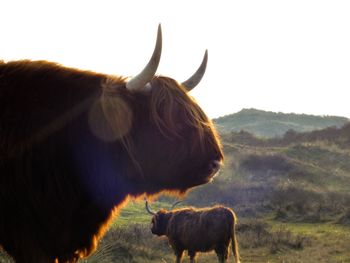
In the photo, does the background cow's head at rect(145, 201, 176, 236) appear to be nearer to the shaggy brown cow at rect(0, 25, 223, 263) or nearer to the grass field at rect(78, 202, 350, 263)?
the grass field at rect(78, 202, 350, 263)

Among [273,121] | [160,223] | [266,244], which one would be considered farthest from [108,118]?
[273,121]

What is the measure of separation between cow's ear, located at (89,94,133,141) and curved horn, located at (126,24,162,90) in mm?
124

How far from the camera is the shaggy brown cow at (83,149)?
9.74ft

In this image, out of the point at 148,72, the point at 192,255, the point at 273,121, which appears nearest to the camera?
the point at 148,72

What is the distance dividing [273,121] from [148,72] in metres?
54.2

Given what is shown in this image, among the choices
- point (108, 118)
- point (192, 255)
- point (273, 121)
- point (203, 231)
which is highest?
point (108, 118)

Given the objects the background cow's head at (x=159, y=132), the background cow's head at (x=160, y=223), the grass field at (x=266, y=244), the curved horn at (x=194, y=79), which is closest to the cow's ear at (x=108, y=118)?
the background cow's head at (x=159, y=132)

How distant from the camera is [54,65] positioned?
3.38 m

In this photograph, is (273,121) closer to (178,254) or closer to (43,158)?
(178,254)

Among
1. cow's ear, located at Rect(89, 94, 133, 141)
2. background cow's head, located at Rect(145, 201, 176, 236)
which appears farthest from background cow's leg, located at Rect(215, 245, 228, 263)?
cow's ear, located at Rect(89, 94, 133, 141)

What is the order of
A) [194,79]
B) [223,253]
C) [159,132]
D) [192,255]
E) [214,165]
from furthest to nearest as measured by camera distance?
[192,255] < [223,253] < [194,79] < [214,165] < [159,132]

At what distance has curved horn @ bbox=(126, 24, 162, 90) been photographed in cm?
300

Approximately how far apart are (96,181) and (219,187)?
21.5 metres

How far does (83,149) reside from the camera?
320 centimetres
